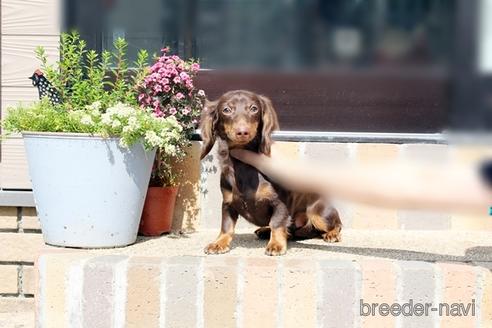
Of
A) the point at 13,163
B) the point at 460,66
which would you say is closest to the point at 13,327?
the point at 13,163

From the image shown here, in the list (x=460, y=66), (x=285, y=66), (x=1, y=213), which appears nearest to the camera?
(x=460, y=66)

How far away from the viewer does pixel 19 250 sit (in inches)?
151

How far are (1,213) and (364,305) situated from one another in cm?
203

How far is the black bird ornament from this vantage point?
3.81m

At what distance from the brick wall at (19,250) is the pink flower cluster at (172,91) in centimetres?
88

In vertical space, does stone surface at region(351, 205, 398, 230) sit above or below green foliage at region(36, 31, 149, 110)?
below

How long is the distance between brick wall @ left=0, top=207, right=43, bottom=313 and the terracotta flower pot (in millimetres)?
578

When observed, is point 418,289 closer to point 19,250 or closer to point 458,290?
point 458,290

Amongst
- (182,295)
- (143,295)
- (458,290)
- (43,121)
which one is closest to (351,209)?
(458,290)

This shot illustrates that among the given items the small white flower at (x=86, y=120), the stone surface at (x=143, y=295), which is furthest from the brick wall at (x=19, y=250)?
the stone surface at (x=143, y=295)

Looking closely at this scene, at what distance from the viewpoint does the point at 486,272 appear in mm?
2924

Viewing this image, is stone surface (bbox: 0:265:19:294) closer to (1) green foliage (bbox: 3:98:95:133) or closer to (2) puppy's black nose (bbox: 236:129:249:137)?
(1) green foliage (bbox: 3:98:95:133)

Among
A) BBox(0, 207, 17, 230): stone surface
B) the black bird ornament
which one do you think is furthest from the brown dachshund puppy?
BBox(0, 207, 17, 230): stone surface

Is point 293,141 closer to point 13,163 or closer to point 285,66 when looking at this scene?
point 285,66
